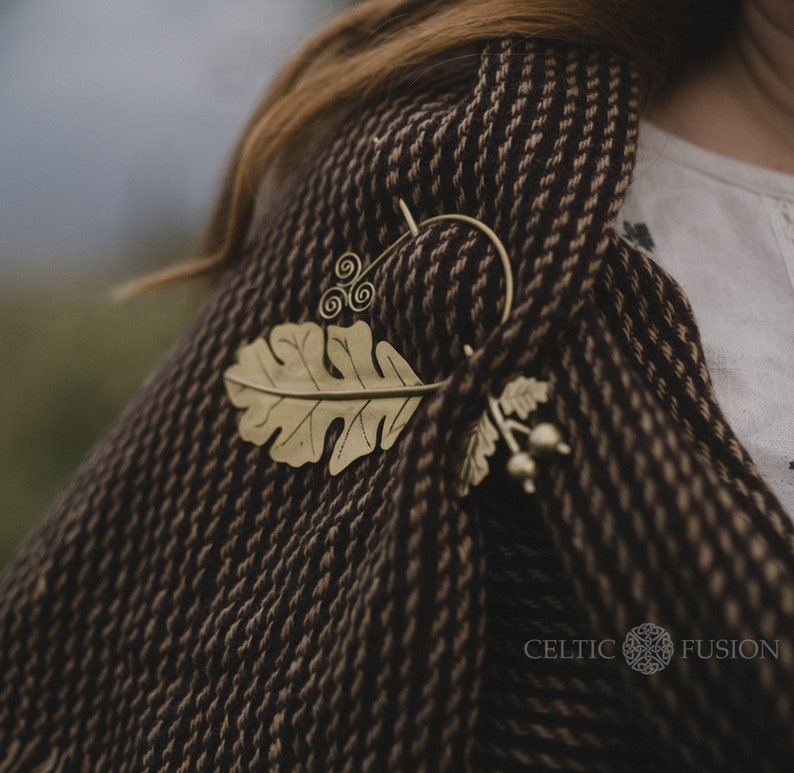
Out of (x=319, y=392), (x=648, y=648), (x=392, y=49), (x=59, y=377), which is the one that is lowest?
(x=59, y=377)

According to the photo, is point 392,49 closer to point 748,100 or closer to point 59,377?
point 748,100

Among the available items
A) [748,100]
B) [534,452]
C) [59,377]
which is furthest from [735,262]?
[59,377]

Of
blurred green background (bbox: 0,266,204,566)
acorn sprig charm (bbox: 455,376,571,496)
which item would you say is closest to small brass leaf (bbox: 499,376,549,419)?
acorn sprig charm (bbox: 455,376,571,496)

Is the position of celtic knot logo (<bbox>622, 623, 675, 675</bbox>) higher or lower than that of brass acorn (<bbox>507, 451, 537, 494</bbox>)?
lower

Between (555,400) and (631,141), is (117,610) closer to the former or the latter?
(555,400)

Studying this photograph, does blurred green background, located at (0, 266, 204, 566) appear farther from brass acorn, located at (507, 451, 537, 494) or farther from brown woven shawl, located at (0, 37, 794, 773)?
brass acorn, located at (507, 451, 537, 494)
